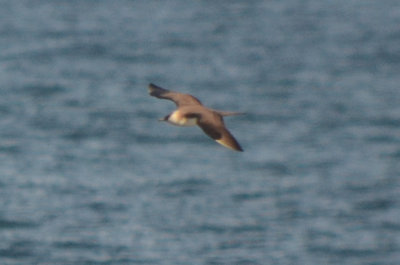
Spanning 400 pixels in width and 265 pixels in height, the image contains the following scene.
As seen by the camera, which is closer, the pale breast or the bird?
the bird

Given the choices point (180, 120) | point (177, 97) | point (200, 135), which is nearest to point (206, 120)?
point (180, 120)

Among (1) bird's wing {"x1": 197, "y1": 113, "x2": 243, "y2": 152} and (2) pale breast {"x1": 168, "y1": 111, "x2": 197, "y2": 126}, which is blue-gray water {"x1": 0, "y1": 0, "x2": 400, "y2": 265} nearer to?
(2) pale breast {"x1": 168, "y1": 111, "x2": 197, "y2": 126}

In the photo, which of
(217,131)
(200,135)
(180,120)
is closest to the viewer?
(217,131)

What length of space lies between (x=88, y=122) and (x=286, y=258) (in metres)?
17.9

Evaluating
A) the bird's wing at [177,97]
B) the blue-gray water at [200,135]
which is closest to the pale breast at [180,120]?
the bird's wing at [177,97]

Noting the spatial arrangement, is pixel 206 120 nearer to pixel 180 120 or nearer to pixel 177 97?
pixel 180 120

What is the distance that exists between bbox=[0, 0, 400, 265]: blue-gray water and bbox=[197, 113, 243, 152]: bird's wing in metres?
16.8

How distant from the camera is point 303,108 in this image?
45.1 meters

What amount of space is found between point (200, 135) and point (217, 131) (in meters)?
31.3

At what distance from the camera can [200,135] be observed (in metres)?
42.4

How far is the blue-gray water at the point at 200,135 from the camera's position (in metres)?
30.3

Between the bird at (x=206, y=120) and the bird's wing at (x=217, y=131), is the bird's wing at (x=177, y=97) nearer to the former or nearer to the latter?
the bird at (x=206, y=120)

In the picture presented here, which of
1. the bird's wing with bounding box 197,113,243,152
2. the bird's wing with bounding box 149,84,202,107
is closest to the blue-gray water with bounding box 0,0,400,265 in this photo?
the bird's wing with bounding box 149,84,202,107

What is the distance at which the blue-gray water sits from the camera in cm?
3034
